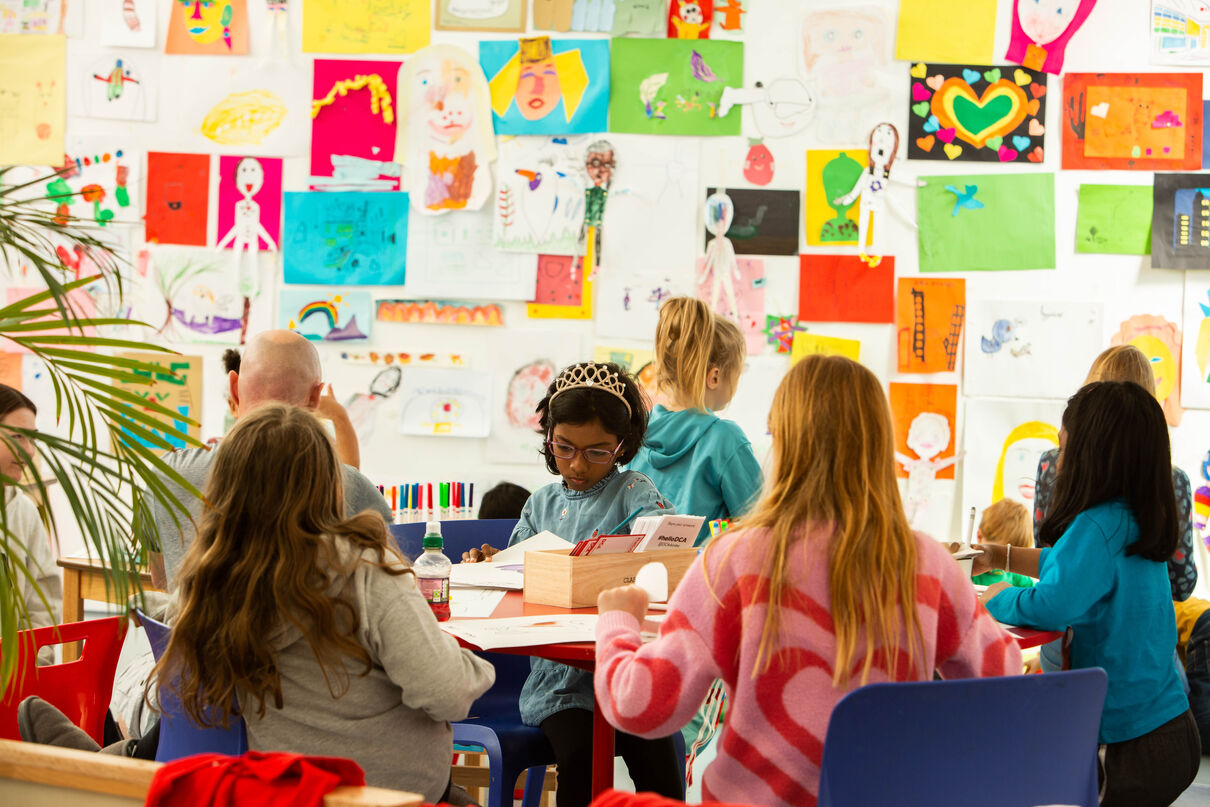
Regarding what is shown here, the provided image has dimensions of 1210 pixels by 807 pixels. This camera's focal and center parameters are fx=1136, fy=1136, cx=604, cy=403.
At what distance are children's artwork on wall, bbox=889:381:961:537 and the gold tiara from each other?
181 centimetres

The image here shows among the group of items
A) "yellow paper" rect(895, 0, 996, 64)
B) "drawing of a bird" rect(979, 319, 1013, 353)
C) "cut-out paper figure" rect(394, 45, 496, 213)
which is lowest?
"drawing of a bird" rect(979, 319, 1013, 353)

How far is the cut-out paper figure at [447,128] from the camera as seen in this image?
4.27 meters

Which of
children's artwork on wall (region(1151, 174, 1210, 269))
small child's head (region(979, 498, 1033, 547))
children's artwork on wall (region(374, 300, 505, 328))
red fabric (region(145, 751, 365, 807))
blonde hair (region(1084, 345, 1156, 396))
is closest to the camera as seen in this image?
red fabric (region(145, 751, 365, 807))

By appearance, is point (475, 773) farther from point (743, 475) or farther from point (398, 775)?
point (398, 775)

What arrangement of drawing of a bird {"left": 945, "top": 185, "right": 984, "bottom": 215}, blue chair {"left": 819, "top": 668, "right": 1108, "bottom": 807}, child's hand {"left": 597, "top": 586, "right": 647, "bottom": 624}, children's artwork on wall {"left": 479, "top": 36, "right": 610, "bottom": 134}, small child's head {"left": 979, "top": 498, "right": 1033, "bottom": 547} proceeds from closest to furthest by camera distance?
blue chair {"left": 819, "top": 668, "right": 1108, "bottom": 807} < child's hand {"left": 597, "top": 586, "right": 647, "bottom": 624} < small child's head {"left": 979, "top": 498, "right": 1033, "bottom": 547} < drawing of a bird {"left": 945, "top": 185, "right": 984, "bottom": 215} < children's artwork on wall {"left": 479, "top": 36, "right": 610, "bottom": 134}

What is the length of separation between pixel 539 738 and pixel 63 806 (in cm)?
127

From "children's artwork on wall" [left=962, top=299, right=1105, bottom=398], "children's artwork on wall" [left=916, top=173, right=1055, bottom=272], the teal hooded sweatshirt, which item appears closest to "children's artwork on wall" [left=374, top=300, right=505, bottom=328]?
the teal hooded sweatshirt

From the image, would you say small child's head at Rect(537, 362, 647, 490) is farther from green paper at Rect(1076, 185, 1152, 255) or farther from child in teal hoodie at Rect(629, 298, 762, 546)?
green paper at Rect(1076, 185, 1152, 255)

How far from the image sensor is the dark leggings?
7.32 ft

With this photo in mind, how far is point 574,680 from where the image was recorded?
231 centimetres

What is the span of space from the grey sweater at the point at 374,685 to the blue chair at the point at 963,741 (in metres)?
0.60

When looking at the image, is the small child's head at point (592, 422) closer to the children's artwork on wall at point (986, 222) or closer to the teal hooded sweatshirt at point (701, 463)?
the teal hooded sweatshirt at point (701, 463)

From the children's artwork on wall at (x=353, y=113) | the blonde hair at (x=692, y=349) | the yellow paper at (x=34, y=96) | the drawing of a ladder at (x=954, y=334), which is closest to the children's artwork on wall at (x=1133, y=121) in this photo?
the drawing of a ladder at (x=954, y=334)

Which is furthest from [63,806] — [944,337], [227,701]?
[944,337]
